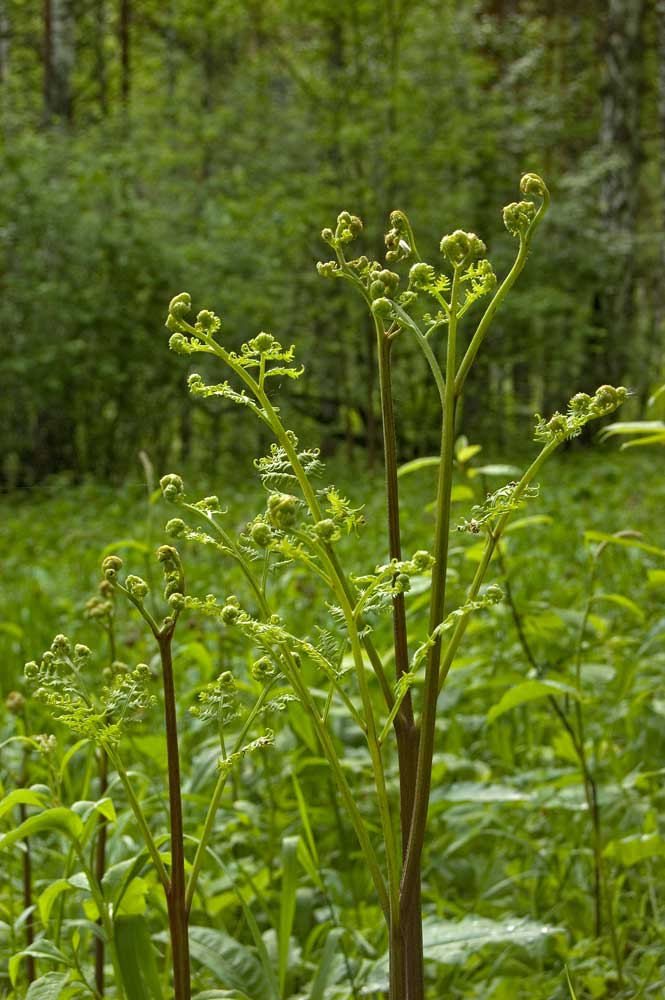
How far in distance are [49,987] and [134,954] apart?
4.2 inches

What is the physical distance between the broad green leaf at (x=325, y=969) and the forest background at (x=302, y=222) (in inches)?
342

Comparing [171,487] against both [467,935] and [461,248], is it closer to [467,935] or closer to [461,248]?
[461,248]

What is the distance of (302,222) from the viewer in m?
11.7

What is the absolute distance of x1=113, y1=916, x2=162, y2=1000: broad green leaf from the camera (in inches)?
40.2

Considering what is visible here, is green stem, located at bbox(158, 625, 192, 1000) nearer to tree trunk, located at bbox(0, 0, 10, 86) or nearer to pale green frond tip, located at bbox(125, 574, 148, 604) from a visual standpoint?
pale green frond tip, located at bbox(125, 574, 148, 604)

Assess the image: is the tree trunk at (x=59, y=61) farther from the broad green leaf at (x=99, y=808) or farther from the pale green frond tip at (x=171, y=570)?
the pale green frond tip at (x=171, y=570)

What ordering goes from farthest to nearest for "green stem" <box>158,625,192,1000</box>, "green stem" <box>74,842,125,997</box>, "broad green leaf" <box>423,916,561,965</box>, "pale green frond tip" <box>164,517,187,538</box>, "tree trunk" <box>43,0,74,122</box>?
"tree trunk" <box>43,0,74,122</box>, "broad green leaf" <box>423,916,561,965</box>, "green stem" <box>74,842,125,997</box>, "green stem" <box>158,625,192,1000</box>, "pale green frond tip" <box>164,517,187,538</box>

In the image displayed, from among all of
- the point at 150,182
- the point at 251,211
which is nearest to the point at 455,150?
the point at 251,211

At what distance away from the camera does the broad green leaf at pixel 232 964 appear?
1203 mm

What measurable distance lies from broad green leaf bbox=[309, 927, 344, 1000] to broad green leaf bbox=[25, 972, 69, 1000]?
1.09 feet

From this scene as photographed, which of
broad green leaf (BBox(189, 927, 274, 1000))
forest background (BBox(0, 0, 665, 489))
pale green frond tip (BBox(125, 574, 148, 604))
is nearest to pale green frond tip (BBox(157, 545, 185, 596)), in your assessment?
pale green frond tip (BBox(125, 574, 148, 604))

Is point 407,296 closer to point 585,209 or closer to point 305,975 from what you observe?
point 305,975

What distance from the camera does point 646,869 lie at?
1.90 m

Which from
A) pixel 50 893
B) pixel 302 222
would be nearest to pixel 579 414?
pixel 50 893
